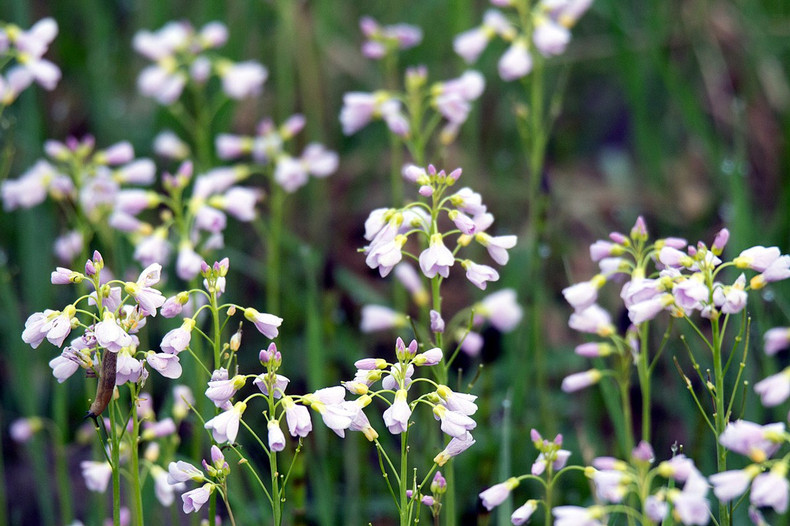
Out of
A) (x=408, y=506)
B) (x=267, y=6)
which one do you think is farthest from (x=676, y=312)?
(x=267, y=6)

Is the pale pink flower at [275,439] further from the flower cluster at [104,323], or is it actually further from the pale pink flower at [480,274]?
the pale pink flower at [480,274]

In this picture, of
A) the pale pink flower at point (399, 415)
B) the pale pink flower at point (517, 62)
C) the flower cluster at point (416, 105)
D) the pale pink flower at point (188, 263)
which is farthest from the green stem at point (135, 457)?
the pale pink flower at point (517, 62)

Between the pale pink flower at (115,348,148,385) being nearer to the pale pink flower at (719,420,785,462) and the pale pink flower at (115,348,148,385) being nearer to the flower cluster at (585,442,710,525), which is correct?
the flower cluster at (585,442,710,525)

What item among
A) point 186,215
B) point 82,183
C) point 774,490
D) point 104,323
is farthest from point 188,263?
point 774,490

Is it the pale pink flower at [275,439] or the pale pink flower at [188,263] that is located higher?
the pale pink flower at [188,263]

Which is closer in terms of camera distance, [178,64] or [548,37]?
[548,37]

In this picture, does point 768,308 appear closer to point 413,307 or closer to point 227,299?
point 413,307

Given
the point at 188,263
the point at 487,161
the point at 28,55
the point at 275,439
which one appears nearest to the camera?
the point at 275,439

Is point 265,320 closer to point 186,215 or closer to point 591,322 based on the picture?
point 591,322
